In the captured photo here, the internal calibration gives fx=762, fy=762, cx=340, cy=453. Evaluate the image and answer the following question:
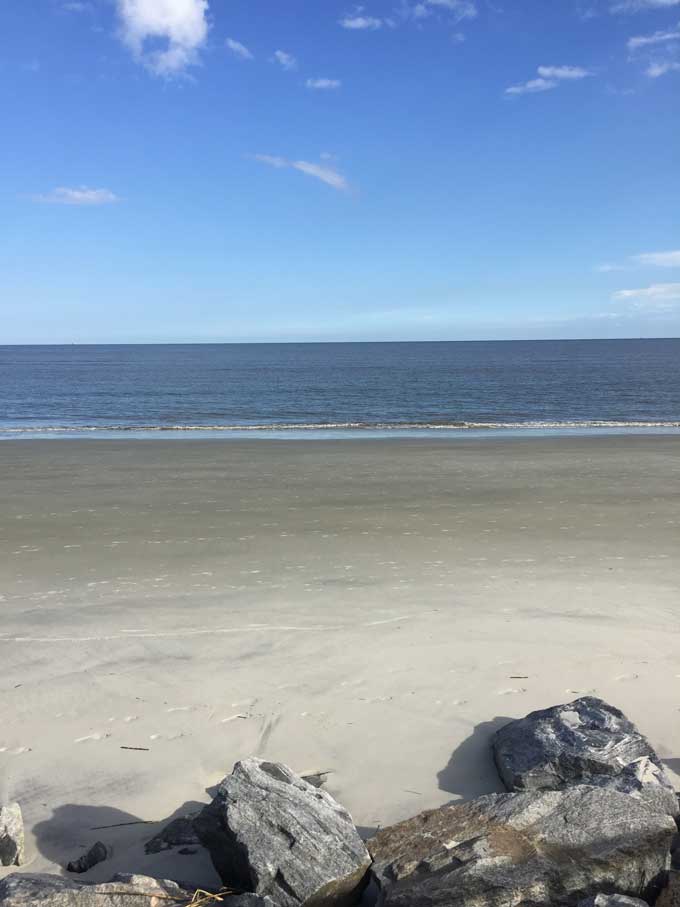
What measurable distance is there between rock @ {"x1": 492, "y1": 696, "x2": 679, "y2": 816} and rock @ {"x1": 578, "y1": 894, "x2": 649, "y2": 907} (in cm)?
89

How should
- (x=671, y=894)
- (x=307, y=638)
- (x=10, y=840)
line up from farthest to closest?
(x=307, y=638), (x=10, y=840), (x=671, y=894)

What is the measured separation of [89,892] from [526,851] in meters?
1.97

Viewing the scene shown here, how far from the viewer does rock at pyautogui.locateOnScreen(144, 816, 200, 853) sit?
13.9ft

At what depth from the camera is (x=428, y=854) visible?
11.5 feet

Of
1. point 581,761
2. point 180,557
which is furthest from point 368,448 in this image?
point 581,761

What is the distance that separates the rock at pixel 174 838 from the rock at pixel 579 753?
1938 mm

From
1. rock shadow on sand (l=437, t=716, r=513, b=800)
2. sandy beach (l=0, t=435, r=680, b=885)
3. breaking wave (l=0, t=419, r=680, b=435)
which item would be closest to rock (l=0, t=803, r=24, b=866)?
sandy beach (l=0, t=435, r=680, b=885)

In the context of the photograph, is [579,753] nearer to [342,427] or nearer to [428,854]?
[428,854]

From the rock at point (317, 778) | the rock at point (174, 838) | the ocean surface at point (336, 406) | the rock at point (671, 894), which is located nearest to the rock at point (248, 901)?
the rock at point (174, 838)

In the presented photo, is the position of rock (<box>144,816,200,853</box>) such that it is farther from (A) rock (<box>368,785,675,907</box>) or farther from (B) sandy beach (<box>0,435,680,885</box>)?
(A) rock (<box>368,785,675,907</box>)

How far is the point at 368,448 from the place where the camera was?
2470cm

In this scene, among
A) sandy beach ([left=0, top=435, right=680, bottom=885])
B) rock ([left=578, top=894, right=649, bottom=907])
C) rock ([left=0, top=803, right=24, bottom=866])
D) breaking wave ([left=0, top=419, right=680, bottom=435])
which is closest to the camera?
rock ([left=578, top=894, right=649, bottom=907])

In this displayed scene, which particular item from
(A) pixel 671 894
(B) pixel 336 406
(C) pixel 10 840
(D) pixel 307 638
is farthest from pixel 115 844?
→ (B) pixel 336 406

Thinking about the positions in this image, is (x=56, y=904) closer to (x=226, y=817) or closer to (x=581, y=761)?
(x=226, y=817)
